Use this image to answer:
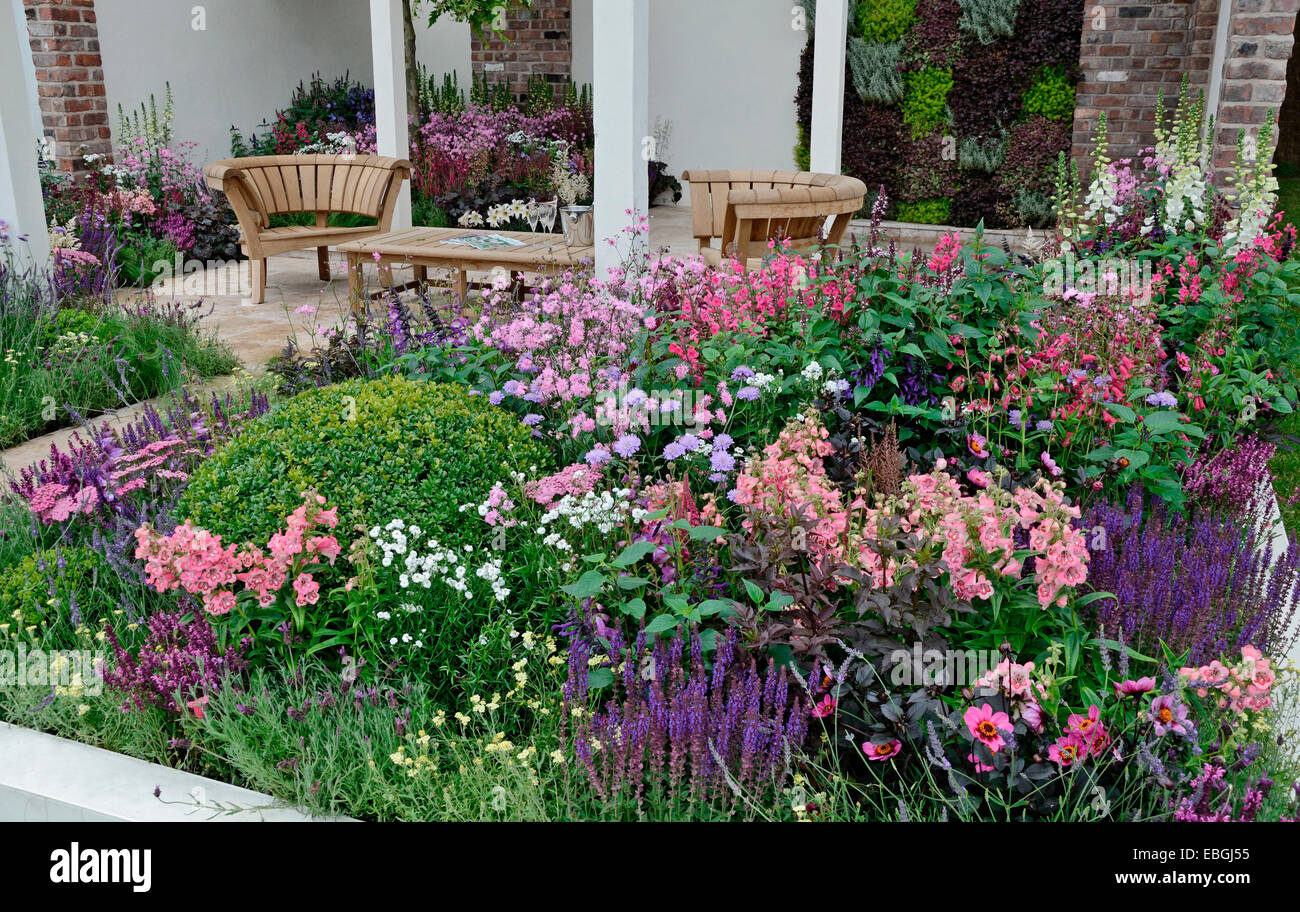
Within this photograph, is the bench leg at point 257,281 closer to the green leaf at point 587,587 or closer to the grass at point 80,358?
the grass at point 80,358

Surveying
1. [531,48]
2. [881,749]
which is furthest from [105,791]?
[531,48]

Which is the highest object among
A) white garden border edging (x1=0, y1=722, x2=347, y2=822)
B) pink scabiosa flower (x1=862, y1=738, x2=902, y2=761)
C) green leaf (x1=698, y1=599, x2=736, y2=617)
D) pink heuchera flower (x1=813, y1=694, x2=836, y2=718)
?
green leaf (x1=698, y1=599, x2=736, y2=617)

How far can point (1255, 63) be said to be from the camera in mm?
5621

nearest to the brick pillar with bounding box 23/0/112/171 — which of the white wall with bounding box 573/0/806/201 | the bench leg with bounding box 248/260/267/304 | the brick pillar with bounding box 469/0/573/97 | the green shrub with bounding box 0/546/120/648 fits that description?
the bench leg with bounding box 248/260/267/304

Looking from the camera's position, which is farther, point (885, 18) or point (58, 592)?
point (885, 18)

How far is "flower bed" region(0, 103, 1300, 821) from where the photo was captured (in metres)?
2.11

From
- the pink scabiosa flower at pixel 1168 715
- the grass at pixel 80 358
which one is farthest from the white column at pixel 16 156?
the pink scabiosa flower at pixel 1168 715

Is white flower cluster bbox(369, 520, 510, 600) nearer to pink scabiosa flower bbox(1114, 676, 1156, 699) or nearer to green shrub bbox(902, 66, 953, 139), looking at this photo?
pink scabiosa flower bbox(1114, 676, 1156, 699)

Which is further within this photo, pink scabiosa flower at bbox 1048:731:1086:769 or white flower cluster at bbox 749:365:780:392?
white flower cluster at bbox 749:365:780:392

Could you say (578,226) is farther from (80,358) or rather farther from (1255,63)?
(1255,63)

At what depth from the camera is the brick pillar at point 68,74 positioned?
808 cm

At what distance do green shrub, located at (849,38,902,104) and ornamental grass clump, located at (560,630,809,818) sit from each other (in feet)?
26.5

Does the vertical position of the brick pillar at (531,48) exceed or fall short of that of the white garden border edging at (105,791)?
it exceeds it

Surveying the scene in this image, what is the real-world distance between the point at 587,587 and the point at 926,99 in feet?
26.6
